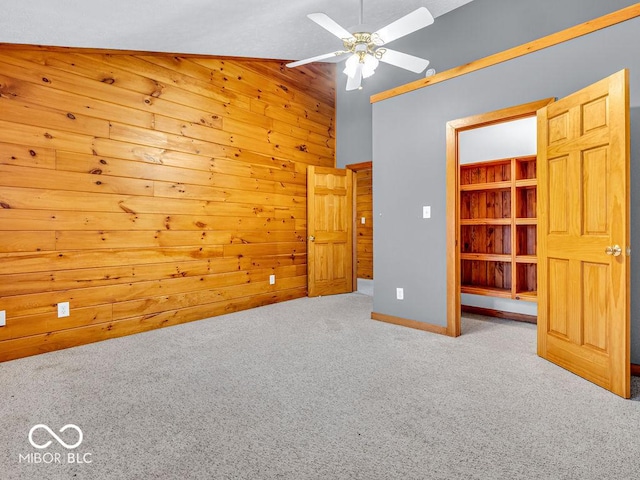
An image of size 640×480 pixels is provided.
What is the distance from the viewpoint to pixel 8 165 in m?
2.79

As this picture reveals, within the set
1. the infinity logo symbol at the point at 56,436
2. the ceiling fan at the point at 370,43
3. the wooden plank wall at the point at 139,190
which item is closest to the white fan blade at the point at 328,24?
the ceiling fan at the point at 370,43

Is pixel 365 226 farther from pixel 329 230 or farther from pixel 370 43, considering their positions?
pixel 370 43

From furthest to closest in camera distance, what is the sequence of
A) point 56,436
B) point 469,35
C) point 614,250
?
point 469,35, point 614,250, point 56,436

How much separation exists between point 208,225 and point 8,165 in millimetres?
1829

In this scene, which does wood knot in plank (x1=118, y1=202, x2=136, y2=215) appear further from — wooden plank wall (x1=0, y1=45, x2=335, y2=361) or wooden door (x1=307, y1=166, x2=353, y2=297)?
wooden door (x1=307, y1=166, x2=353, y2=297)

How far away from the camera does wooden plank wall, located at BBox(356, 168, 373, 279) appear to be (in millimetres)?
7531

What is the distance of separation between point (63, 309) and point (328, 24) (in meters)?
3.19

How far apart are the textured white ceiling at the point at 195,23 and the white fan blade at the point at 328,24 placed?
31 centimetres

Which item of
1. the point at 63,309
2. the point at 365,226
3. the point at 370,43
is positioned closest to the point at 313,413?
the point at 63,309

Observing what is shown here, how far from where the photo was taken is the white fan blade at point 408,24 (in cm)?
248

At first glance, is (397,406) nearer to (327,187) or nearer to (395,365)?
(395,365)

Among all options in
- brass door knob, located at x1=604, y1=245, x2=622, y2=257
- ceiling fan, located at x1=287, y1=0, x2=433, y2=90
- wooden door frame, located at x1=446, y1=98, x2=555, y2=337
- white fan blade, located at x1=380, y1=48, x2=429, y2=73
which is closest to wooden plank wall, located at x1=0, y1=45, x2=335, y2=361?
ceiling fan, located at x1=287, y1=0, x2=433, y2=90

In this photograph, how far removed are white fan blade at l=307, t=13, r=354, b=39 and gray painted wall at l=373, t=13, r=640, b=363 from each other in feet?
3.83

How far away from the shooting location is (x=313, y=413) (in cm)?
197
